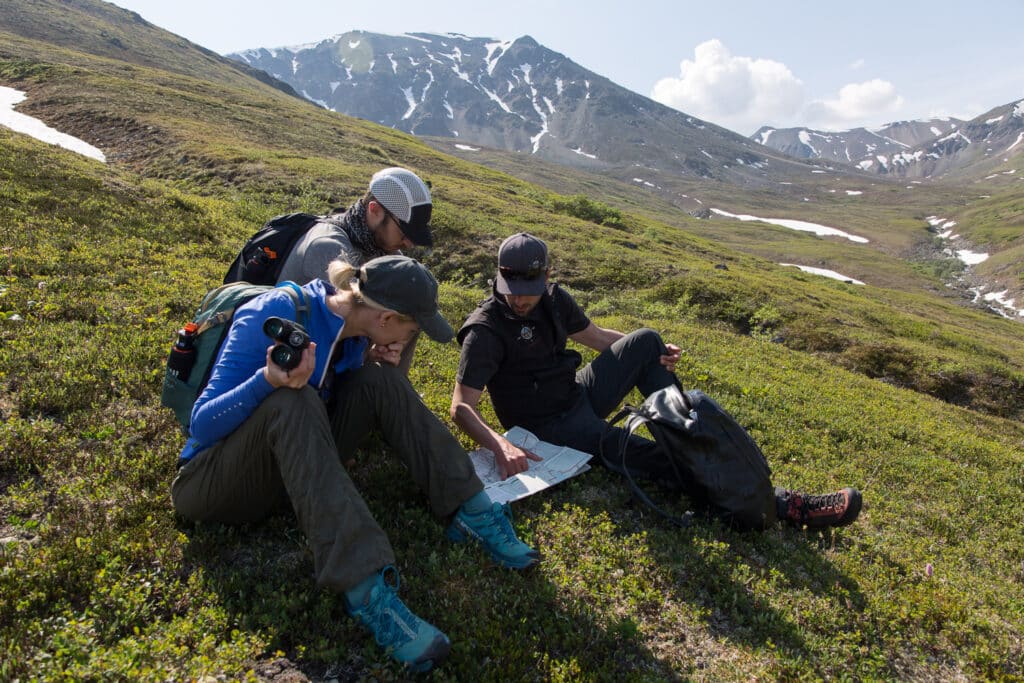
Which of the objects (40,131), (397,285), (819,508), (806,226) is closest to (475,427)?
(397,285)

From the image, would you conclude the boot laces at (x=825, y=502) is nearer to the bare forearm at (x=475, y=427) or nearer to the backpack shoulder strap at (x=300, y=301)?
the bare forearm at (x=475, y=427)

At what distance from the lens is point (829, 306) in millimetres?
25141

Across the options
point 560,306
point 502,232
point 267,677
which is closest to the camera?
point 267,677

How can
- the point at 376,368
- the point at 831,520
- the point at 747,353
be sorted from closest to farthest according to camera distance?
1. the point at 376,368
2. the point at 831,520
3. the point at 747,353

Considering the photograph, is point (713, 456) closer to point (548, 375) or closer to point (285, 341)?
point (548, 375)

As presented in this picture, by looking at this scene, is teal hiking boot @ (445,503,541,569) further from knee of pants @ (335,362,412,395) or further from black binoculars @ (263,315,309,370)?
black binoculars @ (263,315,309,370)

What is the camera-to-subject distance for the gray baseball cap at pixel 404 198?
6.16 m

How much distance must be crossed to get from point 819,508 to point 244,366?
5908 mm

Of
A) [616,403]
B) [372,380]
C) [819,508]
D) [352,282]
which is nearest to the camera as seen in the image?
[352,282]

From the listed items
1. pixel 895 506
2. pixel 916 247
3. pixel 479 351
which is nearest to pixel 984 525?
pixel 895 506

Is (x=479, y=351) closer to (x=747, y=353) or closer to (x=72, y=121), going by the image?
(x=747, y=353)

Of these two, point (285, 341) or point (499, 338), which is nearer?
point (285, 341)

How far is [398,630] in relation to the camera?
377cm

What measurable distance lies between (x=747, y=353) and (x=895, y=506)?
697cm
